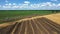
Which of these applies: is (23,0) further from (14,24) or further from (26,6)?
(14,24)

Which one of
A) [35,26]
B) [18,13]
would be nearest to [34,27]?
[35,26]

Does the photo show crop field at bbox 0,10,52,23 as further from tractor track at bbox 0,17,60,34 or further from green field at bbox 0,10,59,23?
tractor track at bbox 0,17,60,34

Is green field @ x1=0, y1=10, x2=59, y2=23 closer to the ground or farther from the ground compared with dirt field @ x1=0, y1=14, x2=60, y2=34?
farther from the ground

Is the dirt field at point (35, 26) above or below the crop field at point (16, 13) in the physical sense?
below

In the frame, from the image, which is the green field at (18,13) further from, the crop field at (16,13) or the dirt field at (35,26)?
the dirt field at (35,26)

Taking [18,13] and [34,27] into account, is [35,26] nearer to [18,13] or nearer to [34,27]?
[34,27]

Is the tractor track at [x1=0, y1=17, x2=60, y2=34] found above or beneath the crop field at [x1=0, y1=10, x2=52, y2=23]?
beneath

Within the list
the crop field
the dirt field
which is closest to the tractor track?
the dirt field

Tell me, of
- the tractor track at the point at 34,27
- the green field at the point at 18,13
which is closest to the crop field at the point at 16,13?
the green field at the point at 18,13

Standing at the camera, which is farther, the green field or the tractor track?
the green field
